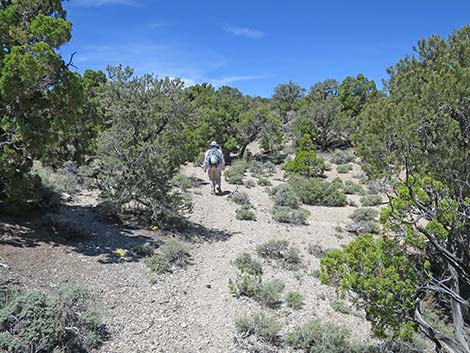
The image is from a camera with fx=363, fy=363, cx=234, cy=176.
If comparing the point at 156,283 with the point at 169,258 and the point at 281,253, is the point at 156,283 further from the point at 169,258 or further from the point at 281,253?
the point at 281,253

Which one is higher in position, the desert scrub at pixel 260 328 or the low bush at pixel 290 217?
the low bush at pixel 290 217

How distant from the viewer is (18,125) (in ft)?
22.8

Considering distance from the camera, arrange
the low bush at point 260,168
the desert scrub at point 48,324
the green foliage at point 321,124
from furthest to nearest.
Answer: the green foliage at point 321,124, the low bush at point 260,168, the desert scrub at point 48,324

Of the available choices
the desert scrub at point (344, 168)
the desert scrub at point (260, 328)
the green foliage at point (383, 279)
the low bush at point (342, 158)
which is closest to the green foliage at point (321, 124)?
the low bush at point (342, 158)

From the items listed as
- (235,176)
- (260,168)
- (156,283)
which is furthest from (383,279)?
(260,168)

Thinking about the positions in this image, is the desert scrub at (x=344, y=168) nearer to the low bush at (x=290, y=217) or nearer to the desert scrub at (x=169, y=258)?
the low bush at (x=290, y=217)

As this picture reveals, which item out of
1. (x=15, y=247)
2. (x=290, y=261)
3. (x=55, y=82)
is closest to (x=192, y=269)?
(x=290, y=261)

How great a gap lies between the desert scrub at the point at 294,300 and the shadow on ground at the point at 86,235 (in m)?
3.27

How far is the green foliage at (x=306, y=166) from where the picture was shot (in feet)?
71.0

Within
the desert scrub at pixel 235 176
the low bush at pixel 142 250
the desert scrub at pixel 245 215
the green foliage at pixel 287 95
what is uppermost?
the green foliage at pixel 287 95

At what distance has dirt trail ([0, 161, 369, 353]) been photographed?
5.55 metres

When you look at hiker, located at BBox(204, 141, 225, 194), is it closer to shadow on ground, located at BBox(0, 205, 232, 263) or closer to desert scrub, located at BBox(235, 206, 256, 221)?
desert scrub, located at BBox(235, 206, 256, 221)

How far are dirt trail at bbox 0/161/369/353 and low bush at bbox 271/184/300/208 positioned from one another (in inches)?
179

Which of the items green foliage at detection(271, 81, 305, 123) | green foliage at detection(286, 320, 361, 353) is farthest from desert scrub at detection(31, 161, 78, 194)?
green foliage at detection(271, 81, 305, 123)
